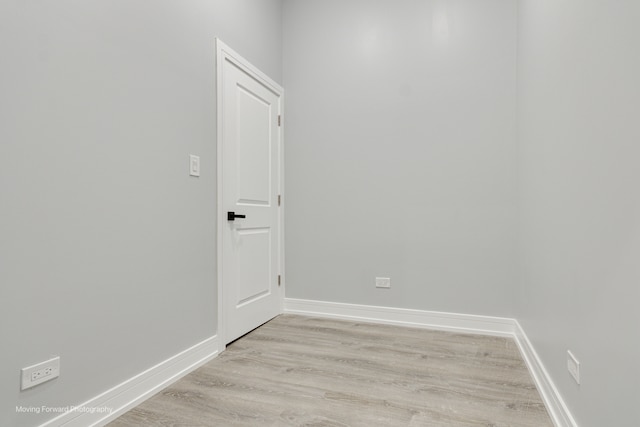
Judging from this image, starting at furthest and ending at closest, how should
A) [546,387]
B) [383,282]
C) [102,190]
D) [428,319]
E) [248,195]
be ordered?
[383,282] → [428,319] → [248,195] → [546,387] → [102,190]

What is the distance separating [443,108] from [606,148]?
2.03 metres

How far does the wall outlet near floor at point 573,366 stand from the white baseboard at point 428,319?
0.56 metres

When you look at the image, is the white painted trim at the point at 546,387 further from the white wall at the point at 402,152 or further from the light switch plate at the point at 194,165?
the light switch plate at the point at 194,165

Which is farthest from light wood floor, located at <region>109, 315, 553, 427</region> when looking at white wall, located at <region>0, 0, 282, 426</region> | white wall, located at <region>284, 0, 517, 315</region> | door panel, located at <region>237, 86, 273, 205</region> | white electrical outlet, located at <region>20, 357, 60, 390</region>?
door panel, located at <region>237, 86, 273, 205</region>

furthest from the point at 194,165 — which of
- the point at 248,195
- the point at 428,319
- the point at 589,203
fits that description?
the point at 428,319

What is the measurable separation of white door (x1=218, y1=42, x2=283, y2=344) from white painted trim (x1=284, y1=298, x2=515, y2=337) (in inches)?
11.7

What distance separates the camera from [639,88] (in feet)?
3.26

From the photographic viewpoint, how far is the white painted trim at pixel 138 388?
1593 mm

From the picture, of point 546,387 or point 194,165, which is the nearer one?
point 546,387

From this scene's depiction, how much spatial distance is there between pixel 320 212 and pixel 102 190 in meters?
2.04

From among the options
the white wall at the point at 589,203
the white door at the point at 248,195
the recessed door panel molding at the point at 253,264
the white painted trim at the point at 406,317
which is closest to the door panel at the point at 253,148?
the white door at the point at 248,195

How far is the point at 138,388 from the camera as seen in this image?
1.89 metres

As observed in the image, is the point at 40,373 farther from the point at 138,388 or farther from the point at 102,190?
the point at 102,190

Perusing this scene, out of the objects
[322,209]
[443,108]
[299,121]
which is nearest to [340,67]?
[299,121]
